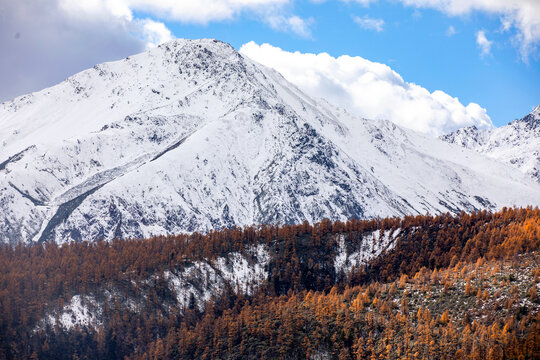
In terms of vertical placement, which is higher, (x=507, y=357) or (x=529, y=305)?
(x=529, y=305)

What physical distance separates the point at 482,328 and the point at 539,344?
19025mm

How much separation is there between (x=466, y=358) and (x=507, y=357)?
1240cm

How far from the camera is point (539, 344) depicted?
181 m

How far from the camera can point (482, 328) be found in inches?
7707

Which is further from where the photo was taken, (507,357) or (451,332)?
(451,332)

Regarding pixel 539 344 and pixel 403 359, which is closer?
pixel 539 344

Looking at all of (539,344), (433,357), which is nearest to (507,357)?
(539,344)

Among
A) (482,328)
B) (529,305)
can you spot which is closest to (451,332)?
(482,328)

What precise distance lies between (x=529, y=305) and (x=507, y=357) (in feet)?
84.4

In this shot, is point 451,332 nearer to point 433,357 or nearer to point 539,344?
point 433,357

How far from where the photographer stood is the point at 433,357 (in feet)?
634

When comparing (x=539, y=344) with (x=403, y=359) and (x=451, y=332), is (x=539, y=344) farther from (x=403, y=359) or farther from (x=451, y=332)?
(x=403, y=359)

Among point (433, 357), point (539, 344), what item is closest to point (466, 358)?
point (433, 357)

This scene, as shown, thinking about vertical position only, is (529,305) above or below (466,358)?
above
